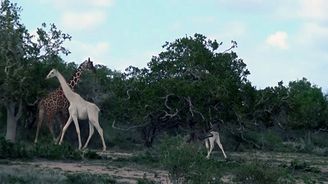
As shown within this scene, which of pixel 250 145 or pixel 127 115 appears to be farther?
pixel 250 145

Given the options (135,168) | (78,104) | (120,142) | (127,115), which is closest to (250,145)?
(120,142)

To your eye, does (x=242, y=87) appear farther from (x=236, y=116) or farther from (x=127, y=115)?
(x=127, y=115)

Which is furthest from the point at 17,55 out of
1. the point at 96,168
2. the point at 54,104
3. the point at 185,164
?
the point at 185,164

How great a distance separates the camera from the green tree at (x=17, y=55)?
35.8 meters

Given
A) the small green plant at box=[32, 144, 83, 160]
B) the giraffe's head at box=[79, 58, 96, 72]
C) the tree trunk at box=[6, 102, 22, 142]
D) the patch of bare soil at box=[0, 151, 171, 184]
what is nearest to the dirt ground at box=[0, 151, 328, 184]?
the patch of bare soil at box=[0, 151, 171, 184]

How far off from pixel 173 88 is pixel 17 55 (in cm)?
856

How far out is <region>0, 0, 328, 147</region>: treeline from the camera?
34.3m

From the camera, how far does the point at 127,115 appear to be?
38.0 metres

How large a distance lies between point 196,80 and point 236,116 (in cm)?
281

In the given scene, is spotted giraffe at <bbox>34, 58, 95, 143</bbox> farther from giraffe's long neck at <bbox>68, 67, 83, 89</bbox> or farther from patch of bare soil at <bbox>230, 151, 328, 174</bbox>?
patch of bare soil at <bbox>230, 151, 328, 174</bbox>

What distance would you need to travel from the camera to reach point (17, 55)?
3647 cm

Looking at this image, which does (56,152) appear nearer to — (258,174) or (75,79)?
(75,79)

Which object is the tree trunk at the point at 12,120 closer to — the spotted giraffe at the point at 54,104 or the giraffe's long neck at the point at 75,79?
the spotted giraffe at the point at 54,104

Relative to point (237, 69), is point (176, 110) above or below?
below
